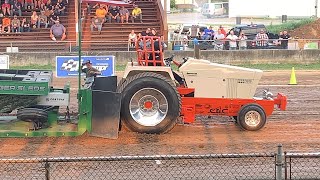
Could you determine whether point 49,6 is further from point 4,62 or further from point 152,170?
point 152,170

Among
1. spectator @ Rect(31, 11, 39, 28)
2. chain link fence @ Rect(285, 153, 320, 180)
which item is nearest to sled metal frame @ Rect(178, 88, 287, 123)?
chain link fence @ Rect(285, 153, 320, 180)

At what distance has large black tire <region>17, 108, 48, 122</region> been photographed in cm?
1077

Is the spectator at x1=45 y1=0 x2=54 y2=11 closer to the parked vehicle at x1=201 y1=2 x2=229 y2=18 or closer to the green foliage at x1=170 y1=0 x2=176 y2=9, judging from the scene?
the parked vehicle at x1=201 y1=2 x2=229 y2=18

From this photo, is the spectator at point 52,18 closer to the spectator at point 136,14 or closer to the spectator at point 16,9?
the spectator at point 16,9

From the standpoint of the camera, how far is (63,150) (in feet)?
33.7

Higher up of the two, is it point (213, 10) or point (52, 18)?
point (213, 10)

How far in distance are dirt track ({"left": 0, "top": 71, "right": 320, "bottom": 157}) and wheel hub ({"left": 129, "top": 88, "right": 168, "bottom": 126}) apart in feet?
0.97

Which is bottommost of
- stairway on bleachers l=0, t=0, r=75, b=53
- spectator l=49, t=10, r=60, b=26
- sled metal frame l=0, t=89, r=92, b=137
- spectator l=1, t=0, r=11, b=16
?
sled metal frame l=0, t=89, r=92, b=137

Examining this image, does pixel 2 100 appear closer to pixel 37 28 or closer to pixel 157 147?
pixel 157 147

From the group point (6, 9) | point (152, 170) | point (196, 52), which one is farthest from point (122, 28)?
point (152, 170)

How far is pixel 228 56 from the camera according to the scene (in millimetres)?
24469

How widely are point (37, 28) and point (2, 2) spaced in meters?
3.29

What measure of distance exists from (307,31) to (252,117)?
82.0 feet

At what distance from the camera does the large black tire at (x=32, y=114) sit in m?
10.8
